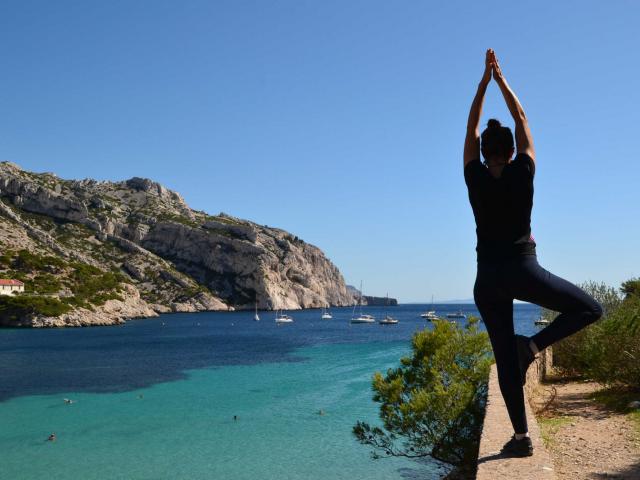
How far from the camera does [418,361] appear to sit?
13.6 meters

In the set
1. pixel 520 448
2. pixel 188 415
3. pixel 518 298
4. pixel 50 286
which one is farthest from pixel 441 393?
pixel 50 286

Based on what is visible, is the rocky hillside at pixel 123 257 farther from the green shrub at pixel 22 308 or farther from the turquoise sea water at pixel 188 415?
the turquoise sea water at pixel 188 415

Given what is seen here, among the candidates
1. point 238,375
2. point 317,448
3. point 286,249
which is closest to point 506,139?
point 317,448

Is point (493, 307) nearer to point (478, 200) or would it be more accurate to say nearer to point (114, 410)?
point (478, 200)

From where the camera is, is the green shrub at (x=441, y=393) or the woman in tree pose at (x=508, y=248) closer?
the woman in tree pose at (x=508, y=248)

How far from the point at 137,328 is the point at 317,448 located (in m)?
78.1

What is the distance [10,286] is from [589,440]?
104114 millimetres

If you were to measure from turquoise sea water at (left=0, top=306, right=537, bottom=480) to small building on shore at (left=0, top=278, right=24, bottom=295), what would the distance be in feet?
125

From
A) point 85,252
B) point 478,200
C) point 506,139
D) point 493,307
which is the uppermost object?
point 85,252

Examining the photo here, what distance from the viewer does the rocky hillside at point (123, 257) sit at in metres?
99.7

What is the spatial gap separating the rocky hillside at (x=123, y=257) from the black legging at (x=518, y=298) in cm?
9647

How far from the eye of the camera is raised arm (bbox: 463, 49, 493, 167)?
3.94 meters

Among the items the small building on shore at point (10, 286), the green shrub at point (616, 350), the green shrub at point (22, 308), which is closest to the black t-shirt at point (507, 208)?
the green shrub at point (616, 350)

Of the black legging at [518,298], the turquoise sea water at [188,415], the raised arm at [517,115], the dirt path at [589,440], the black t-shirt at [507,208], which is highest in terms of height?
the raised arm at [517,115]
